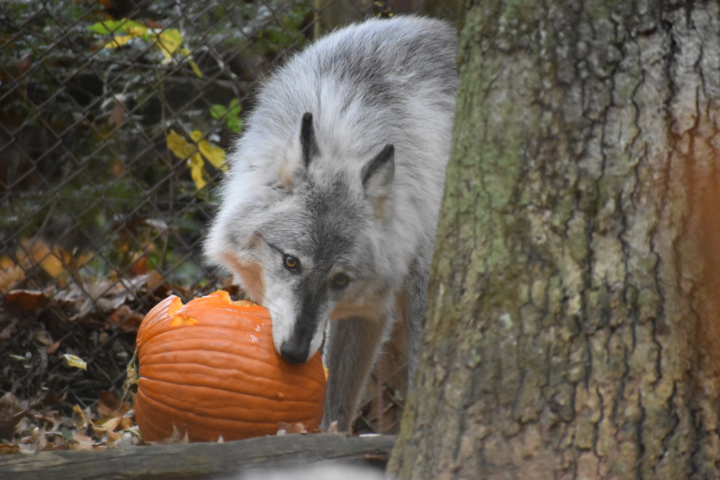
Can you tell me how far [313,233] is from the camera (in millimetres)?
3092

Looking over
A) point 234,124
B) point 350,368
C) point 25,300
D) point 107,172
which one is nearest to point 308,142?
point 350,368

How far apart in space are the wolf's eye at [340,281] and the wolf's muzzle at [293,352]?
43 cm

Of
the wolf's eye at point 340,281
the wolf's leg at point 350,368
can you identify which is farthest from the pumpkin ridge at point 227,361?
the wolf's leg at point 350,368

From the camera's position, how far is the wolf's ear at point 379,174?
3176 millimetres

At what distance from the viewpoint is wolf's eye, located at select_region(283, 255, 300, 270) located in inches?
121

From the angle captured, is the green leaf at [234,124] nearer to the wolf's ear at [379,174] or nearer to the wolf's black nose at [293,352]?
the wolf's ear at [379,174]

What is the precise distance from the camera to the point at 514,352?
182 centimetres

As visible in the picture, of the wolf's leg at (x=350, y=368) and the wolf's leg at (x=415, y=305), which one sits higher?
the wolf's leg at (x=415, y=305)

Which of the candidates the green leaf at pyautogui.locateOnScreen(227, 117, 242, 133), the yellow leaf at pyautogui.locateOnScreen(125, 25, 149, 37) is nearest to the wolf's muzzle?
the green leaf at pyautogui.locateOnScreen(227, 117, 242, 133)

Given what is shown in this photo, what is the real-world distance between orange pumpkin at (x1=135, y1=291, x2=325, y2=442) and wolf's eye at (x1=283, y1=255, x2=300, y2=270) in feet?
1.07

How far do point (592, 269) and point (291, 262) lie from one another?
1.59 metres

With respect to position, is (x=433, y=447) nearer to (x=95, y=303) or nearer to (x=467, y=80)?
(x=467, y=80)

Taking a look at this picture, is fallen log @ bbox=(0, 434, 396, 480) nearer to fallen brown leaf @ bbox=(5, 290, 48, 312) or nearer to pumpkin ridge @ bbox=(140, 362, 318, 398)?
pumpkin ridge @ bbox=(140, 362, 318, 398)

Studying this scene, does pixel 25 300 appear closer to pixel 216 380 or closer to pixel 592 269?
pixel 216 380
